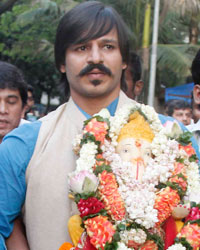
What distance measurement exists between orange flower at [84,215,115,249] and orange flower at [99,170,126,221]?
0.06m

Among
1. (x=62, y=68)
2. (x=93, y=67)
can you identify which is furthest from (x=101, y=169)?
(x=62, y=68)

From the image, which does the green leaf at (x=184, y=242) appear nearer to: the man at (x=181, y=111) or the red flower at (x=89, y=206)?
the red flower at (x=89, y=206)

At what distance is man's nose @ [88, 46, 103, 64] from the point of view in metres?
2.49

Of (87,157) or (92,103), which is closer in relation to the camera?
(87,157)

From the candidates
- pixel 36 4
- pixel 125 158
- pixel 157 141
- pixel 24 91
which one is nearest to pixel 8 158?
pixel 125 158

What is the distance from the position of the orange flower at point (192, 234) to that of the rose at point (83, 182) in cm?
46

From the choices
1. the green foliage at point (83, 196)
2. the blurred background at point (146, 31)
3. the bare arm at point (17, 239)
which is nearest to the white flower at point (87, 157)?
the green foliage at point (83, 196)

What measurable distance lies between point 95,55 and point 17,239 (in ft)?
3.50

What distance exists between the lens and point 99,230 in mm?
2127

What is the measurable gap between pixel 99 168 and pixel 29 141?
45 cm

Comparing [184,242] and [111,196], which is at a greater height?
[111,196]

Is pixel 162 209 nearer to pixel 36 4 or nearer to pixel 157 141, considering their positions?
pixel 157 141

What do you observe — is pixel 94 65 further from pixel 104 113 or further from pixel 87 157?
pixel 87 157

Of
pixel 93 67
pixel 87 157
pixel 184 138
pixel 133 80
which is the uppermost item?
pixel 133 80
